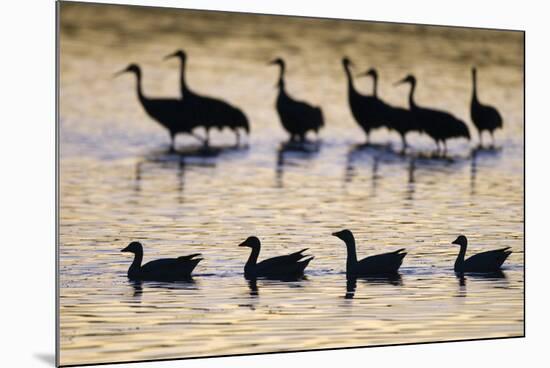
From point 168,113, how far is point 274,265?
113 centimetres

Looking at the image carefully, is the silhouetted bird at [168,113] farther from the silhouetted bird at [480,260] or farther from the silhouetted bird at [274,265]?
the silhouetted bird at [480,260]

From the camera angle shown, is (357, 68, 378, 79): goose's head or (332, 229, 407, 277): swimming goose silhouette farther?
(357, 68, 378, 79): goose's head

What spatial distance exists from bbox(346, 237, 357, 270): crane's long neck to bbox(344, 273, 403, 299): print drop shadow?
9 cm

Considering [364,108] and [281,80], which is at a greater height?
[281,80]

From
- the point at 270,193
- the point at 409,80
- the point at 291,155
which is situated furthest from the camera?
the point at 409,80

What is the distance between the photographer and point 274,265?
833 cm

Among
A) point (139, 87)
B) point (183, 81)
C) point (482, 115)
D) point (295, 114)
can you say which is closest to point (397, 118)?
point (482, 115)

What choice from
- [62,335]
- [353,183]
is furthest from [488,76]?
[62,335]

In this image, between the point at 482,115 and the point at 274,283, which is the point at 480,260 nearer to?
the point at 482,115

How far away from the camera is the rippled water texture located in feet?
25.9

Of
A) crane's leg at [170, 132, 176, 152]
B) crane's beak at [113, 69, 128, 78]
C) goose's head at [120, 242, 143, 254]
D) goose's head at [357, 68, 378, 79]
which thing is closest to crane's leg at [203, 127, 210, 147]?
crane's leg at [170, 132, 176, 152]

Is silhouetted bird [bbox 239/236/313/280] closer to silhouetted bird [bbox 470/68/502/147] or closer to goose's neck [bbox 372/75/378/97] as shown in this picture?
goose's neck [bbox 372/75/378/97]

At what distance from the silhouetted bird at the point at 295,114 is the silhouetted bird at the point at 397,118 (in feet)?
1.47

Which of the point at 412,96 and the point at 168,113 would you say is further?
the point at 412,96
